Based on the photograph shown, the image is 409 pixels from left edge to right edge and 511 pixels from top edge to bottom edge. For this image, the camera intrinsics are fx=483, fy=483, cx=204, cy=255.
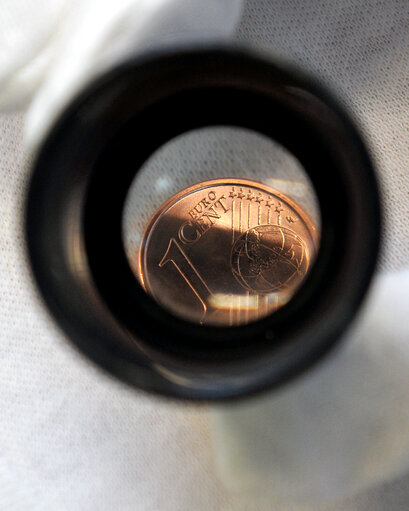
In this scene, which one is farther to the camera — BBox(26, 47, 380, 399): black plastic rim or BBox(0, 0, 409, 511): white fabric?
BBox(0, 0, 409, 511): white fabric


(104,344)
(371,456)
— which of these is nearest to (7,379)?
(104,344)

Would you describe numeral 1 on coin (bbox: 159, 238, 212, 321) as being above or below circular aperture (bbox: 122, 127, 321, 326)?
below

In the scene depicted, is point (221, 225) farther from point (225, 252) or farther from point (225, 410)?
point (225, 410)

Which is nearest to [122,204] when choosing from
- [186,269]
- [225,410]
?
[186,269]

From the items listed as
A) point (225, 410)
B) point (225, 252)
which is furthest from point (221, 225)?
point (225, 410)
